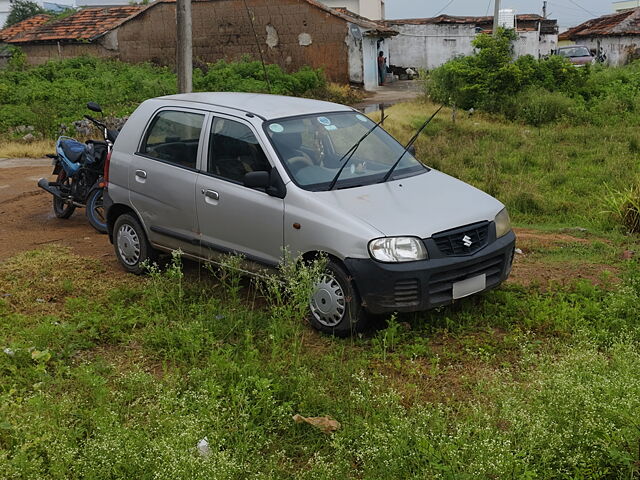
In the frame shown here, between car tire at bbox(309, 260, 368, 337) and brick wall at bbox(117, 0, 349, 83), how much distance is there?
984 inches

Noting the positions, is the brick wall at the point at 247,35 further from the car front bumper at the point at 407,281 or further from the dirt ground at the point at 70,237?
the car front bumper at the point at 407,281

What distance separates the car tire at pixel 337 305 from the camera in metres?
5.52

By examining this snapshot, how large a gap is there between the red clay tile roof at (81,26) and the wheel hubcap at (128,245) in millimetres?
26001

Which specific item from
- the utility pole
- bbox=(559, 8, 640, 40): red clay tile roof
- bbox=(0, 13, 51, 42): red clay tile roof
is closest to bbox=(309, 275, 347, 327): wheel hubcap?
the utility pole

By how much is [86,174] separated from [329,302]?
496 cm

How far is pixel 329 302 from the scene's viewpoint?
18.5 ft

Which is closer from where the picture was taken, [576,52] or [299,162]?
[299,162]

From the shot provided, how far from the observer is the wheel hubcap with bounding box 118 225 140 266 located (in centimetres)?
730

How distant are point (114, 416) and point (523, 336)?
3.12 meters

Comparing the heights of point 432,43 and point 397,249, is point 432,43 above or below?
above

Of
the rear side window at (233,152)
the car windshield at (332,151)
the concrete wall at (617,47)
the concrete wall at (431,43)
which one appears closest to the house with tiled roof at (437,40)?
the concrete wall at (431,43)

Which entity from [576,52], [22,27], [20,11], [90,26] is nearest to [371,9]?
[576,52]

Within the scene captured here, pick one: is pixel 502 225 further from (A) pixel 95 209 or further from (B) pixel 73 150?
(B) pixel 73 150

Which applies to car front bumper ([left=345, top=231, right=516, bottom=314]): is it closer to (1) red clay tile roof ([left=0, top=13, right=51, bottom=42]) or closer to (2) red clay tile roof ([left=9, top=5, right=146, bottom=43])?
(2) red clay tile roof ([left=9, top=5, right=146, bottom=43])
